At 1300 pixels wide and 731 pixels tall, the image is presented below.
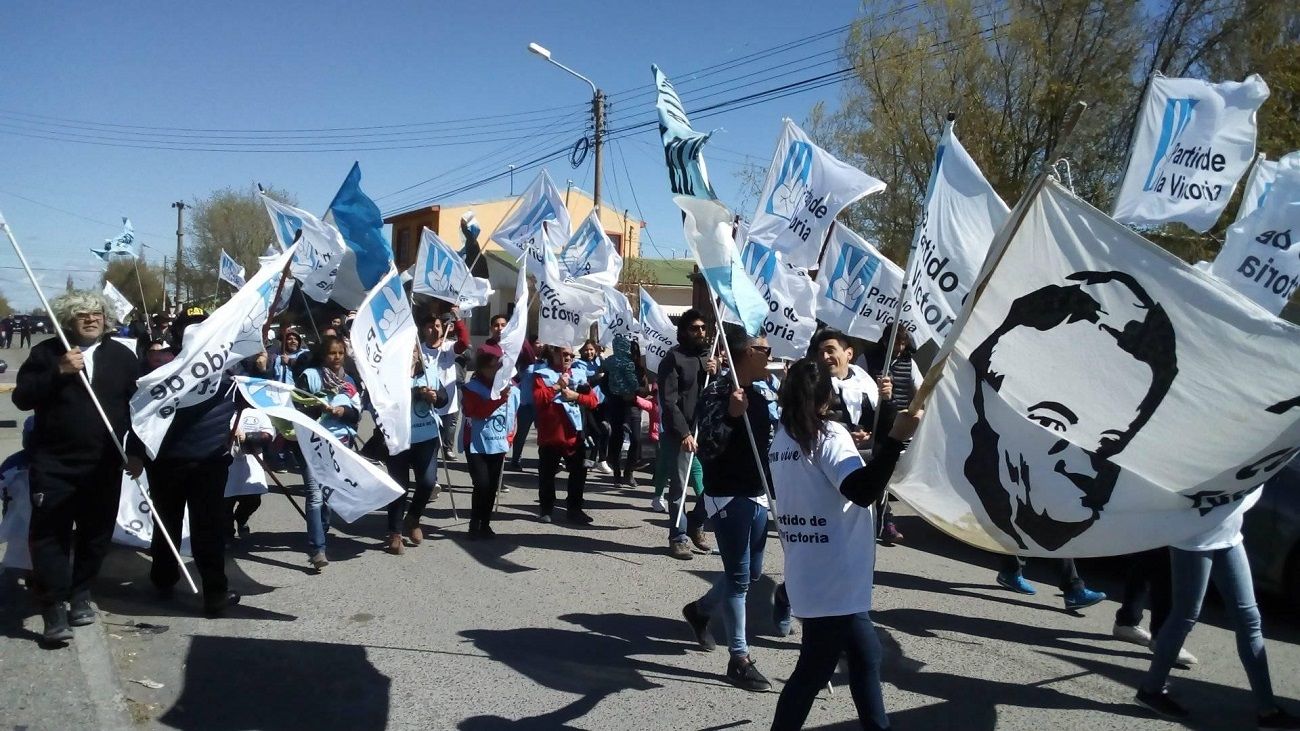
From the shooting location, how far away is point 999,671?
5.35 metres

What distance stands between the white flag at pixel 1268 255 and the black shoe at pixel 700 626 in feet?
14.5

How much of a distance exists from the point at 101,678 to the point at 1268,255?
305 inches

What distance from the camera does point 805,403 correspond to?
377 centimetres

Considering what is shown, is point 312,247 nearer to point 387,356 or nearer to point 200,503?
point 387,356

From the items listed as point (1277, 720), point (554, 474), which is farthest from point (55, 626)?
point (1277, 720)

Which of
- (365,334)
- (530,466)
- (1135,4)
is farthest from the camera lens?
(1135,4)

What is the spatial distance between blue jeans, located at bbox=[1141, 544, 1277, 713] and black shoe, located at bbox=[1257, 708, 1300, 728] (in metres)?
0.03

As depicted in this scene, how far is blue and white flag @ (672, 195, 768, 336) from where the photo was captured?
558 cm

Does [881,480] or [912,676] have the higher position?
[881,480]

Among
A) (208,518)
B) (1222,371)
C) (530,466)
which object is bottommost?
(530,466)

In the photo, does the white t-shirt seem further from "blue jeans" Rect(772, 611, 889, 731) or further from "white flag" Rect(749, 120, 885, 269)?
"white flag" Rect(749, 120, 885, 269)

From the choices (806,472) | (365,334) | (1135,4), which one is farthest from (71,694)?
(1135,4)

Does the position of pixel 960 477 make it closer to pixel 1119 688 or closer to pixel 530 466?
pixel 1119 688

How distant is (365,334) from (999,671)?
4494 mm
